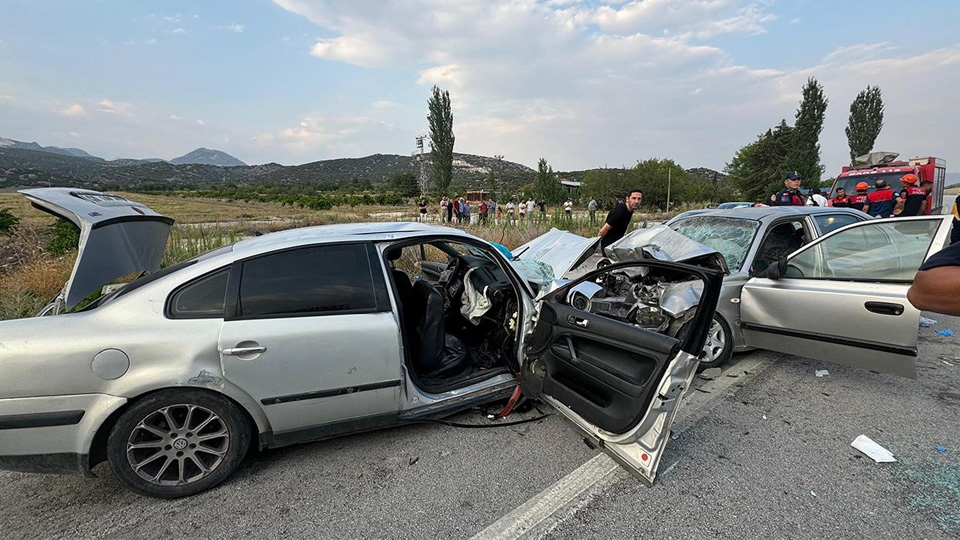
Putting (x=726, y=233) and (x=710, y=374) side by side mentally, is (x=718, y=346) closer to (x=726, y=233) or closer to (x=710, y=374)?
(x=710, y=374)

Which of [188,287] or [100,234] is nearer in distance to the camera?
[188,287]

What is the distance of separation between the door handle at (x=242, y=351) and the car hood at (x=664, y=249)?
271 cm

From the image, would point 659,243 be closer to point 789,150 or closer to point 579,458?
point 579,458

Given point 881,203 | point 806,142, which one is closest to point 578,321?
point 881,203

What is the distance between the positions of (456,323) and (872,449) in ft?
9.59


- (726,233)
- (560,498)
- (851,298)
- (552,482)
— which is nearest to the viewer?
(560,498)

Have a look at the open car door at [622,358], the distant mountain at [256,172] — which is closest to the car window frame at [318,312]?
the open car door at [622,358]

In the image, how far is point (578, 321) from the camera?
2637 millimetres

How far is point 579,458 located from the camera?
8.69 ft

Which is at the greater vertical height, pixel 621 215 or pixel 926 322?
pixel 621 215

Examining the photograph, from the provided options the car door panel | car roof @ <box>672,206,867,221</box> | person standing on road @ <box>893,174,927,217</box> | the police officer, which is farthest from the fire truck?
the car door panel

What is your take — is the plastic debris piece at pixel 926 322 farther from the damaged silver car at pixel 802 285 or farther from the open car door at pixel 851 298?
the open car door at pixel 851 298

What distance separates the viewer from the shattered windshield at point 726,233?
435cm

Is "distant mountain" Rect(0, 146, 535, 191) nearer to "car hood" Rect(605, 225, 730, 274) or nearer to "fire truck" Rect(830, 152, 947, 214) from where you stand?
"fire truck" Rect(830, 152, 947, 214)
